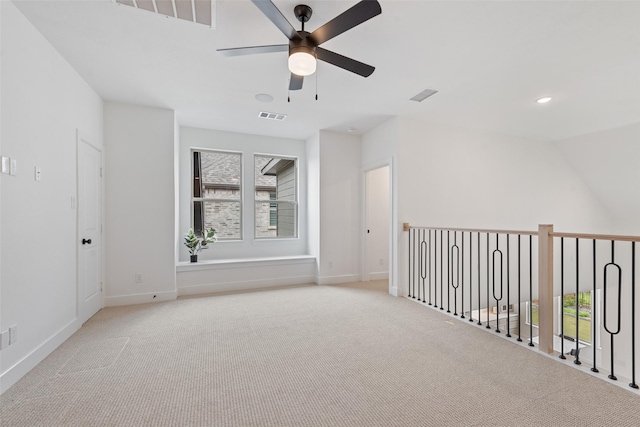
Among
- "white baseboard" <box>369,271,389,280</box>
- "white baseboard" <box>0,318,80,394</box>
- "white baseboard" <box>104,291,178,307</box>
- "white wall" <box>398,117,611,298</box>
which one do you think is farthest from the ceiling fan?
"white baseboard" <box>369,271,389,280</box>

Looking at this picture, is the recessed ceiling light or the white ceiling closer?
the white ceiling

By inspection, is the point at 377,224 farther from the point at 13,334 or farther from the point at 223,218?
the point at 13,334

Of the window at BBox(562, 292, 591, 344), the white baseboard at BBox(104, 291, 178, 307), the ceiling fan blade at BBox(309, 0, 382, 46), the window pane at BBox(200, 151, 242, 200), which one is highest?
the ceiling fan blade at BBox(309, 0, 382, 46)

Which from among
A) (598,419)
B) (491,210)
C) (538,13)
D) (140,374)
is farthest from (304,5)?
(491,210)

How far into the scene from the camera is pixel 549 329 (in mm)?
2404

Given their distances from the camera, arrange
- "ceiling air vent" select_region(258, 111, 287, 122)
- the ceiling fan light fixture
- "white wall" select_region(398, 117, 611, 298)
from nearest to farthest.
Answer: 1. the ceiling fan light fixture
2. "ceiling air vent" select_region(258, 111, 287, 122)
3. "white wall" select_region(398, 117, 611, 298)

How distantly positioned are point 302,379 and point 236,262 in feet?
8.97

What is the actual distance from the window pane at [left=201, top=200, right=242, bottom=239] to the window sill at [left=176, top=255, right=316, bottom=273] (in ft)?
1.97

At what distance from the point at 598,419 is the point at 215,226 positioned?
4.90 metres

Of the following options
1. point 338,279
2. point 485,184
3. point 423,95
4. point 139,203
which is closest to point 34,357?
point 139,203

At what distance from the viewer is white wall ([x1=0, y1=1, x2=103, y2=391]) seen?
6.38ft

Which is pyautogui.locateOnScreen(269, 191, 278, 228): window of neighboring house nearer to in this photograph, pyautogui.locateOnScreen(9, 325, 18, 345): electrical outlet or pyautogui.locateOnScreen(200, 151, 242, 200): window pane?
pyautogui.locateOnScreen(200, 151, 242, 200): window pane

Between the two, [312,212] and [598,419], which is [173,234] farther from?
[598,419]

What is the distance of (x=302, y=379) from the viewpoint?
198 centimetres
